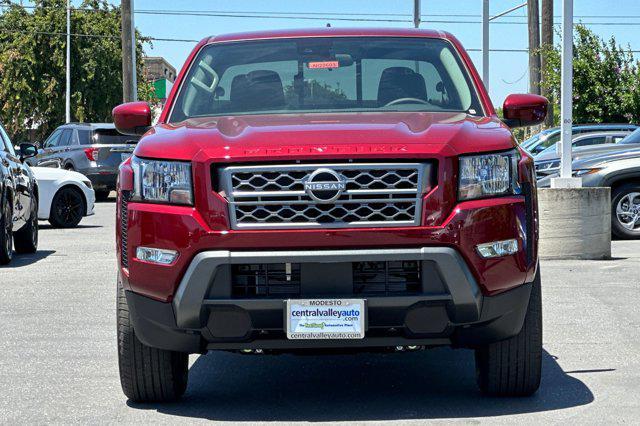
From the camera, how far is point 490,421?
5.55m

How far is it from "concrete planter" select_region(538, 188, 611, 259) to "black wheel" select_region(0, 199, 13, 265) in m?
5.60

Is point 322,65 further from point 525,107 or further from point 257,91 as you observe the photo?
point 525,107

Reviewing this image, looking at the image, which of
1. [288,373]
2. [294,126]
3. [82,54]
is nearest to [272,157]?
[294,126]

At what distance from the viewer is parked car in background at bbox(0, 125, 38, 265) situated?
1313cm

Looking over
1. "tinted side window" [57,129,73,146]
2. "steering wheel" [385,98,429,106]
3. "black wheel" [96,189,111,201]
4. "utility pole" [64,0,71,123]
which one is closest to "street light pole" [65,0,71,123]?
"utility pole" [64,0,71,123]

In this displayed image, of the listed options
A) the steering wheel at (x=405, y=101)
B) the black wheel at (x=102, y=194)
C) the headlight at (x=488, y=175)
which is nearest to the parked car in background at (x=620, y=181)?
the steering wheel at (x=405, y=101)

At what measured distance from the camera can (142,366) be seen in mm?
5836

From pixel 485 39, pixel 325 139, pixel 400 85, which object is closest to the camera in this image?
pixel 325 139

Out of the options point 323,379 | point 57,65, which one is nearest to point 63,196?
point 323,379

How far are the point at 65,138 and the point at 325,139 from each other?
77.0 feet

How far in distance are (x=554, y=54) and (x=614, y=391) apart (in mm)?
26609

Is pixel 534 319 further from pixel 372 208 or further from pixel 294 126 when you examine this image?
pixel 294 126

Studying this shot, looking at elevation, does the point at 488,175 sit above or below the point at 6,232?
above

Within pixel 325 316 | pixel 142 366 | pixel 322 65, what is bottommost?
pixel 142 366
